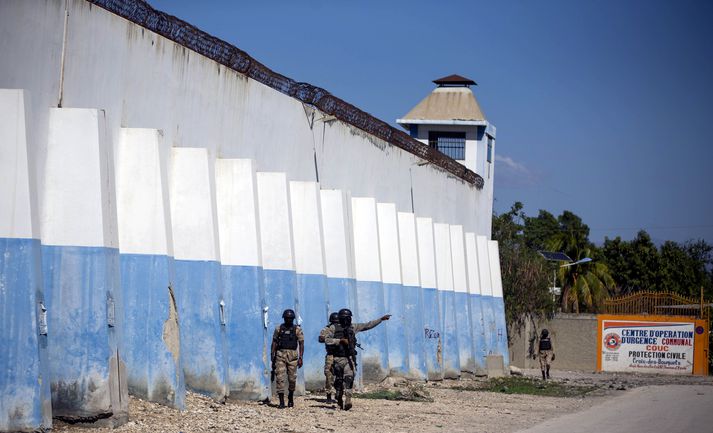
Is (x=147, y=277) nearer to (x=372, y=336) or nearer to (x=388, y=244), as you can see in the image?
(x=372, y=336)

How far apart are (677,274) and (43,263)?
6172 centimetres

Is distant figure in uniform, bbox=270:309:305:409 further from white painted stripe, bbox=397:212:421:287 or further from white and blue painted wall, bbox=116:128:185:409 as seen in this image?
white painted stripe, bbox=397:212:421:287

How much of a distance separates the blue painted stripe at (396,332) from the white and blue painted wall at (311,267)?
5553mm

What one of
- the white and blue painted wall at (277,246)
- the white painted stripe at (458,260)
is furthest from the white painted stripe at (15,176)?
the white painted stripe at (458,260)

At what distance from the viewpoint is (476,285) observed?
1603 inches

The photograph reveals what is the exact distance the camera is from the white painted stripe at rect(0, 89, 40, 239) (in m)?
12.5

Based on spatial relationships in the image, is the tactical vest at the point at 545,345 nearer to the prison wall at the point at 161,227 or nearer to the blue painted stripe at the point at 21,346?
the prison wall at the point at 161,227

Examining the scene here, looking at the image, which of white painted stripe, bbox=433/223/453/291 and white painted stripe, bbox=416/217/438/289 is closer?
white painted stripe, bbox=416/217/438/289

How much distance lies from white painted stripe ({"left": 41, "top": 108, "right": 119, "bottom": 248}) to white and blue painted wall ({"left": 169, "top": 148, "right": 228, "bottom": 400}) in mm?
3688

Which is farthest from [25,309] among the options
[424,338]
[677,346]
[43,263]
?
[677,346]

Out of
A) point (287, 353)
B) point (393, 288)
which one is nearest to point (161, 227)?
point (287, 353)

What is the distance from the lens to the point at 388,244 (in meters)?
29.6

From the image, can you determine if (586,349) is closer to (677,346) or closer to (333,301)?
(677,346)

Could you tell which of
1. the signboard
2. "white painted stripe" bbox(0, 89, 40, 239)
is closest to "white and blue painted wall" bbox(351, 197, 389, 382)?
"white painted stripe" bbox(0, 89, 40, 239)
